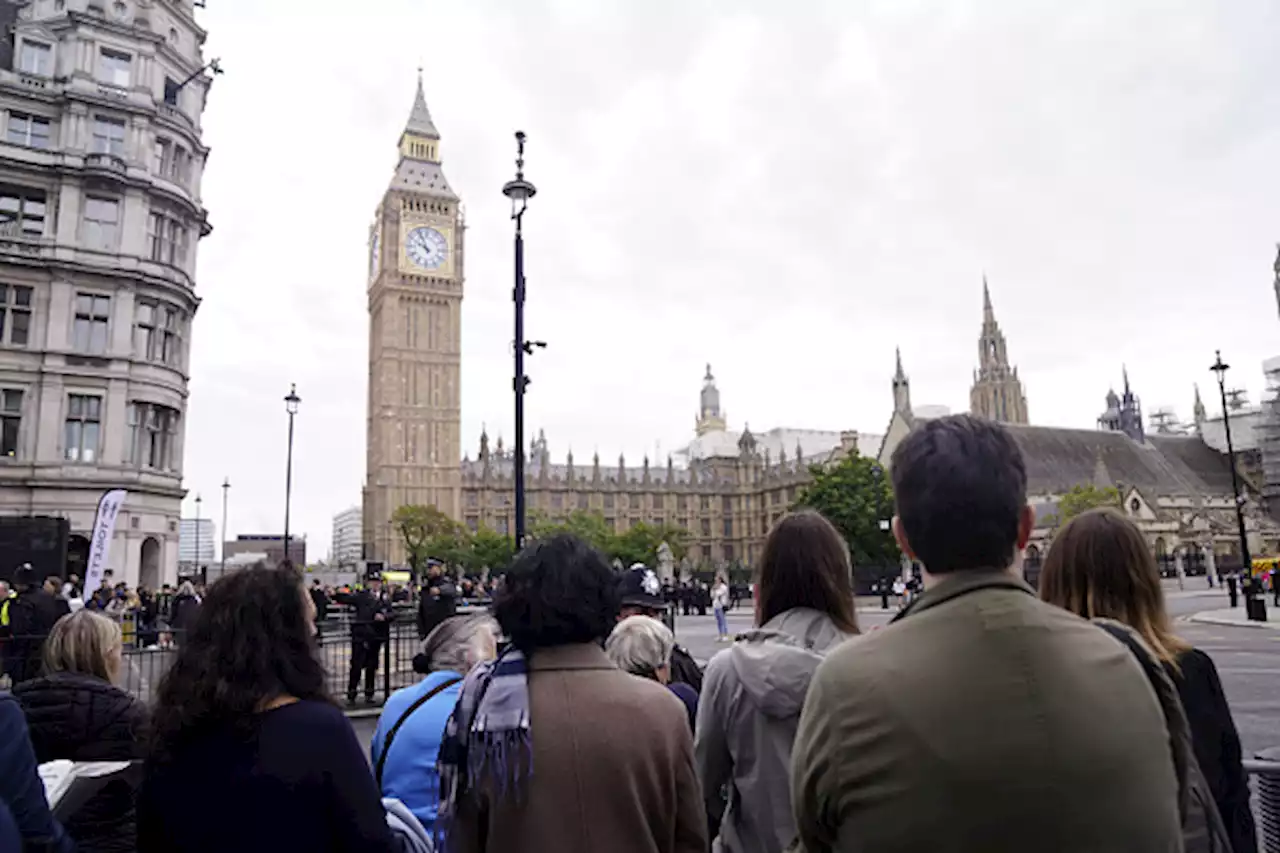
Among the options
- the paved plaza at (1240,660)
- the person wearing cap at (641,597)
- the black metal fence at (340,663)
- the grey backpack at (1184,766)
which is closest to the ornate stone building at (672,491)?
the paved plaza at (1240,660)

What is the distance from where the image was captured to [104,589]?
20.7 metres

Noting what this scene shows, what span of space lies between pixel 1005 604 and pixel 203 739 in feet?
7.34

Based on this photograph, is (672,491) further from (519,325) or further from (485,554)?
(519,325)

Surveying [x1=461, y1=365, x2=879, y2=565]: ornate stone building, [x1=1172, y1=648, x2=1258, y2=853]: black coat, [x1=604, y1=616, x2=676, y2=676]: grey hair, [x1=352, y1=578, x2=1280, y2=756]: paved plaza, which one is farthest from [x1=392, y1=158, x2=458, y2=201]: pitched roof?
[x1=1172, y1=648, x2=1258, y2=853]: black coat

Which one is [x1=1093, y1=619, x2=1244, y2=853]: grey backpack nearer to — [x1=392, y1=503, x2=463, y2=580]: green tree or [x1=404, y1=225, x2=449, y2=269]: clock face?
[x1=392, y1=503, x2=463, y2=580]: green tree

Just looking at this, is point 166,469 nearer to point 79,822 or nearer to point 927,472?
point 79,822

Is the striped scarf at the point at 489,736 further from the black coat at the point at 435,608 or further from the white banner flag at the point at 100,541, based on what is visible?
the white banner flag at the point at 100,541

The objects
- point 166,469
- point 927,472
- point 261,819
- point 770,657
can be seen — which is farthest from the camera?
point 166,469

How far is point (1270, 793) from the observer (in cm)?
452

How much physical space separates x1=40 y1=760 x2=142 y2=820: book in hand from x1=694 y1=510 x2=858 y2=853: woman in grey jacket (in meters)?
2.29

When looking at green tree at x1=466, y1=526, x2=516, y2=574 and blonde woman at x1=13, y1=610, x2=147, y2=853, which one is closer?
blonde woman at x1=13, y1=610, x2=147, y2=853

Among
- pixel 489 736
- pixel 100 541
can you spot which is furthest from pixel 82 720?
pixel 100 541

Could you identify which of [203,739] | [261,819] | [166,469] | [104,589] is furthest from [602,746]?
[166,469]

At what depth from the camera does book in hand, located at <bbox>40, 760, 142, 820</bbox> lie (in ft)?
10.4
